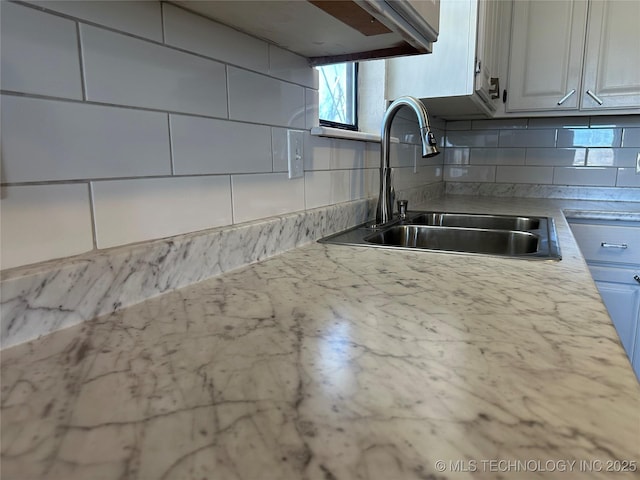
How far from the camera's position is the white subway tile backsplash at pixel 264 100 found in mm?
808

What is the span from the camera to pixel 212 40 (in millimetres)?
746

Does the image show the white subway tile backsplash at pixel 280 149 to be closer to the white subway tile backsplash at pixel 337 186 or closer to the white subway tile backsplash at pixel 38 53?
the white subway tile backsplash at pixel 337 186

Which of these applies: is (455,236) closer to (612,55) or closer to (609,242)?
(609,242)

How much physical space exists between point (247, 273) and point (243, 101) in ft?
1.11

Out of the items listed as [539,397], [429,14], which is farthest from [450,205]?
[539,397]

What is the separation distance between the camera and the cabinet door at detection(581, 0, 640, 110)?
1.90 m

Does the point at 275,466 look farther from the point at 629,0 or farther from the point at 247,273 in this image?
the point at 629,0

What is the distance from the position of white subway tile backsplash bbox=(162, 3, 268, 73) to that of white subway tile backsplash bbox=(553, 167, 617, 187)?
2.04 m

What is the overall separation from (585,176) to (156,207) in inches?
93.1

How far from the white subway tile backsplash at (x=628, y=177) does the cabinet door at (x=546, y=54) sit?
495 mm

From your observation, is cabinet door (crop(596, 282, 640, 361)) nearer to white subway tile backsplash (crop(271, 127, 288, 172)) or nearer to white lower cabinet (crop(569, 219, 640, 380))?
white lower cabinet (crop(569, 219, 640, 380))

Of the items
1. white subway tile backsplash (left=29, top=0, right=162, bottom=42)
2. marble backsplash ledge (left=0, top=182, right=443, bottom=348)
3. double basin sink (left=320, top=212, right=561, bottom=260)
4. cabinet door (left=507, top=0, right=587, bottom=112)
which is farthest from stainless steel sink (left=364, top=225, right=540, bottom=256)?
cabinet door (left=507, top=0, right=587, bottom=112)

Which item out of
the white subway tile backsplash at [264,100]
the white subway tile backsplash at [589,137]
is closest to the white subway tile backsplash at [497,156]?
the white subway tile backsplash at [589,137]

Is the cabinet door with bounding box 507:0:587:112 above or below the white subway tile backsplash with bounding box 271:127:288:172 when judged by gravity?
above
